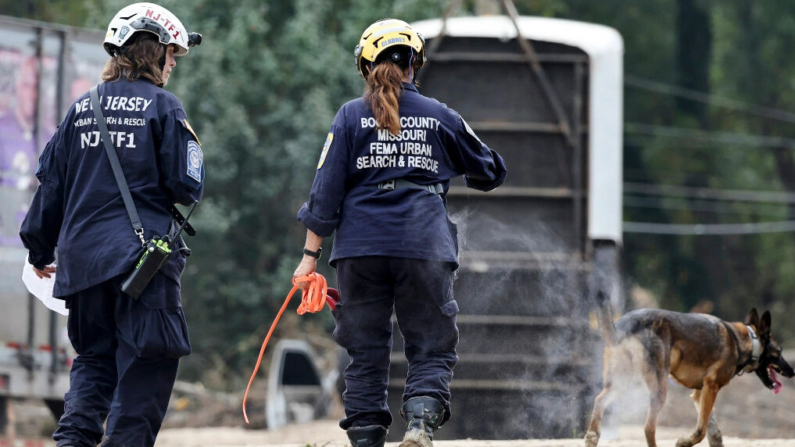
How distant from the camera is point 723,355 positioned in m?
7.45

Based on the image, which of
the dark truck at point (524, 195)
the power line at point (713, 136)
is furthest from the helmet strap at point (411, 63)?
the power line at point (713, 136)

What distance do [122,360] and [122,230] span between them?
589mm

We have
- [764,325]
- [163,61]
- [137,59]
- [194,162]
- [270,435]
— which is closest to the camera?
[194,162]

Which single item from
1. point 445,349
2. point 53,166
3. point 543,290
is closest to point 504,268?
point 543,290

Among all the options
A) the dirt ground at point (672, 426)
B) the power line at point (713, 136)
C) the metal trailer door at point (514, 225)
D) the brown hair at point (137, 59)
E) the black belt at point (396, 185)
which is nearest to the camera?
the brown hair at point (137, 59)

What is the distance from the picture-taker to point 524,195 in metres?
→ 12.0

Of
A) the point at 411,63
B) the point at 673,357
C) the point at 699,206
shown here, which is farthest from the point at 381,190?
the point at 699,206

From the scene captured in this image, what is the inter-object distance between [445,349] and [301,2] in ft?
52.5

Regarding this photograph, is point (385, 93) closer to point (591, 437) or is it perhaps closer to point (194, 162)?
point (194, 162)

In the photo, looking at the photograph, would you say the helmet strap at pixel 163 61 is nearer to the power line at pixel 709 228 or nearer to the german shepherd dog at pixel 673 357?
the german shepherd dog at pixel 673 357

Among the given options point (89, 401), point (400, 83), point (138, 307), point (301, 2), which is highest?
point (301, 2)

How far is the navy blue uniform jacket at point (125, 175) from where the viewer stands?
19.5ft

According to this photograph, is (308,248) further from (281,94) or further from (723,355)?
(281,94)

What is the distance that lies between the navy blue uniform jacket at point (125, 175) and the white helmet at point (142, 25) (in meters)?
0.21
